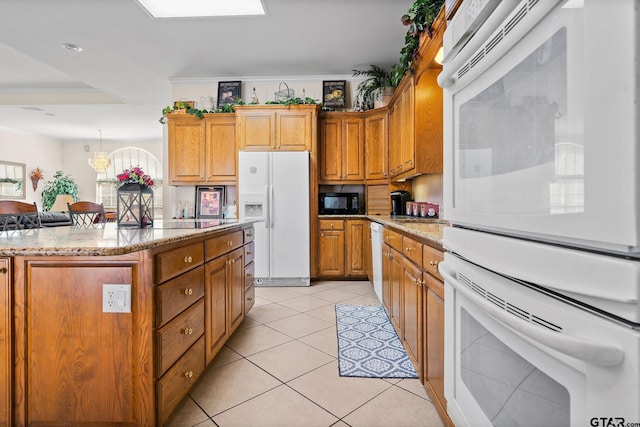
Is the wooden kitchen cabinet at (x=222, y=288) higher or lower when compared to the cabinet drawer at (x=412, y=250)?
lower

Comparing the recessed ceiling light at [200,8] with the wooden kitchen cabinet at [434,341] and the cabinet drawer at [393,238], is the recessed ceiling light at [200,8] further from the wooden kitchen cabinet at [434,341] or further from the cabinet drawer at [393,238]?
the wooden kitchen cabinet at [434,341]

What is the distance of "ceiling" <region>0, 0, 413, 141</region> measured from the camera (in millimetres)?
3135

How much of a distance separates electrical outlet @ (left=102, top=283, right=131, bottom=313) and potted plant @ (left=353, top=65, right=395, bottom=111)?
3715 millimetres

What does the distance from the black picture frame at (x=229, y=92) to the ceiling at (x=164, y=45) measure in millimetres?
120

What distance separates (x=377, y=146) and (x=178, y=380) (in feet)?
11.9

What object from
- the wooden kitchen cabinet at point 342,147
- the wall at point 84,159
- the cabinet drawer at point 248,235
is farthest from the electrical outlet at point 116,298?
the wall at point 84,159

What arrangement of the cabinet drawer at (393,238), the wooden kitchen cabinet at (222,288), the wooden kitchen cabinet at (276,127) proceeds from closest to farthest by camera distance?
the wooden kitchen cabinet at (222,288)
the cabinet drawer at (393,238)
the wooden kitchen cabinet at (276,127)

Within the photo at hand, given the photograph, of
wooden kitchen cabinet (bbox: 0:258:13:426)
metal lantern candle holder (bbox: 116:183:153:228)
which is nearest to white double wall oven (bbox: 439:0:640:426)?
wooden kitchen cabinet (bbox: 0:258:13:426)

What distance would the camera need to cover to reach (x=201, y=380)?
1.87 meters

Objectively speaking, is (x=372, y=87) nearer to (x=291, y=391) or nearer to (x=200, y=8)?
(x=200, y=8)

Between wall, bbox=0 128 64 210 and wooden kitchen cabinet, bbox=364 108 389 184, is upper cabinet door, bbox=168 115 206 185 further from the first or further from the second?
wall, bbox=0 128 64 210

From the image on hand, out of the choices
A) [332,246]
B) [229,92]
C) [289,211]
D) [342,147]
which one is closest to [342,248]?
[332,246]

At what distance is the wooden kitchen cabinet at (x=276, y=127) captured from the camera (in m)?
4.23

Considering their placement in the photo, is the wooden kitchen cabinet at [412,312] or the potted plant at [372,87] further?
the potted plant at [372,87]
